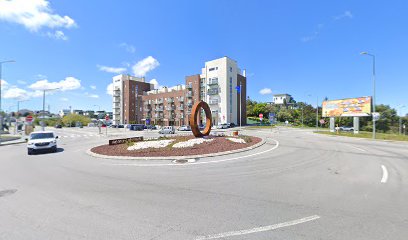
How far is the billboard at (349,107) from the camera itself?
1364 inches

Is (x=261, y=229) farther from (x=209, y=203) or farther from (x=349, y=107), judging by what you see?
(x=349, y=107)

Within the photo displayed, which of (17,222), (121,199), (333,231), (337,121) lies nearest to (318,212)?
(333,231)

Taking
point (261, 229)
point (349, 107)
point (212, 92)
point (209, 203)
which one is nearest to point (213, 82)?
point (212, 92)

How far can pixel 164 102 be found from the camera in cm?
8638

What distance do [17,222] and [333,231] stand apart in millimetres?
6743

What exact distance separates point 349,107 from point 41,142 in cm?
4648

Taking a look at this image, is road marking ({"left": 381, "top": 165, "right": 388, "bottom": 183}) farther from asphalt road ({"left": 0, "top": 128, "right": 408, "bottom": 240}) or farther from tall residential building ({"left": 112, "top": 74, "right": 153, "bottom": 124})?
tall residential building ({"left": 112, "top": 74, "right": 153, "bottom": 124})

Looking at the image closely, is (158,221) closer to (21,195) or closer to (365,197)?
(21,195)

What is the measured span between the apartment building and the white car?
50293mm

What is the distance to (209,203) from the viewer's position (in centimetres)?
518

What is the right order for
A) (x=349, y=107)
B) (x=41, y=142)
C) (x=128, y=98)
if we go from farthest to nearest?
(x=128, y=98), (x=349, y=107), (x=41, y=142)

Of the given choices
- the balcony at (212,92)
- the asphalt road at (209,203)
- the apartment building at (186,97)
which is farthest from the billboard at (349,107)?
the balcony at (212,92)

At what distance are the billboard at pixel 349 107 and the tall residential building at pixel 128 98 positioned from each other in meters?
81.5

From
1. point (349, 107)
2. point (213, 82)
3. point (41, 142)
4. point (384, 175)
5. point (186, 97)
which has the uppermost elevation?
point (213, 82)
